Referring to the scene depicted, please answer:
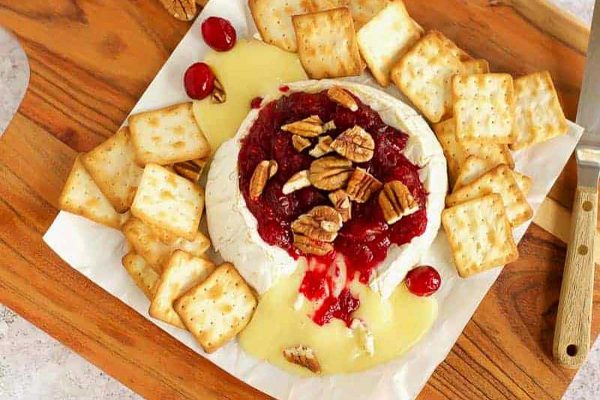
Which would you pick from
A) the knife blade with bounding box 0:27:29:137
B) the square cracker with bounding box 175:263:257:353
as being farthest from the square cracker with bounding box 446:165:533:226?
the knife blade with bounding box 0:27:29:137

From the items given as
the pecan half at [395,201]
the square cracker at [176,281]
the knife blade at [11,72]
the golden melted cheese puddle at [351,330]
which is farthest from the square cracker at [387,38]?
the knife blade at [11,72]

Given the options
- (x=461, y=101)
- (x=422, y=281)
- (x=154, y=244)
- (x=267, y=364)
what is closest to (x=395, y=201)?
(x=422, y=281)

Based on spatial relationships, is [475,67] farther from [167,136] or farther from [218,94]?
[167,136]

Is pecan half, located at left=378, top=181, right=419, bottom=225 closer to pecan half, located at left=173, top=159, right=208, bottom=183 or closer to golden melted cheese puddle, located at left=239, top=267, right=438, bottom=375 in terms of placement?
golden melted cheese puddle, located at left=239, top=267, right=438, bottom=375

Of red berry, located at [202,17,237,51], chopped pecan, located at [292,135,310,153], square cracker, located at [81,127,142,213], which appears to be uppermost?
red berry, located at [202,17,237,51]

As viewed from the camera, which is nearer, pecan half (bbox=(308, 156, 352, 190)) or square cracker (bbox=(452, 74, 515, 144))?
pecan half (bbox=(308, 156, 352, 190))
